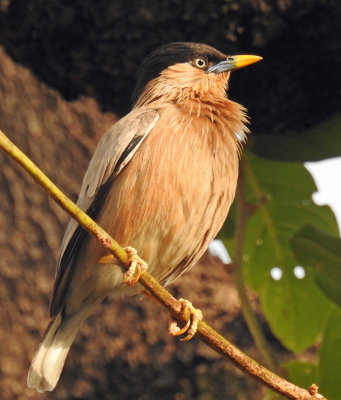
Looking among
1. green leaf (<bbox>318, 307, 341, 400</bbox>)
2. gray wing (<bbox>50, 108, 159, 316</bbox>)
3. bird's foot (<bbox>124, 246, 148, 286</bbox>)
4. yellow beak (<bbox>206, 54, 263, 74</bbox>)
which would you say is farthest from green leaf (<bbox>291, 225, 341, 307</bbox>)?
bird's foot (<bbox>124, 246, 148, 286</bbox>)

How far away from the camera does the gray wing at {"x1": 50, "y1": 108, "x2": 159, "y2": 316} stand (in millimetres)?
2889

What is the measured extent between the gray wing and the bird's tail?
0.15 meters

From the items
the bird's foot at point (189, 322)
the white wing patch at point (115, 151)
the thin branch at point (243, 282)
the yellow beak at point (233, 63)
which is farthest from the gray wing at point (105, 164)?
the thin branch at point (243, 282)

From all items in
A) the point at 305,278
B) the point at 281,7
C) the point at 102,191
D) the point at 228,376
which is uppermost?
the point at 281,7

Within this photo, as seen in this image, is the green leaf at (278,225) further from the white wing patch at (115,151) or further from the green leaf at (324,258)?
the white wing patch at (115,151)

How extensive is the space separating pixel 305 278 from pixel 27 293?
4.09ft

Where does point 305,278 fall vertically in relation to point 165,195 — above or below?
below

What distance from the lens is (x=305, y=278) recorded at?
12.4 feet

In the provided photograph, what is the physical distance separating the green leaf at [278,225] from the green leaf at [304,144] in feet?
0.66

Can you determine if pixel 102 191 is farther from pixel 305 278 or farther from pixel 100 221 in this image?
pixel 305 278

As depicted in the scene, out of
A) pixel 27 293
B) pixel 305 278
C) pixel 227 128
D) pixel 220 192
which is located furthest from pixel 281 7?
pixel 27 293

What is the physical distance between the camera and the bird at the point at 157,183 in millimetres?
2840

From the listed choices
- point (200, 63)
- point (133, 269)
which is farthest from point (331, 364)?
point (200, 63)

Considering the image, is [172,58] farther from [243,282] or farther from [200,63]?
[243,282]
